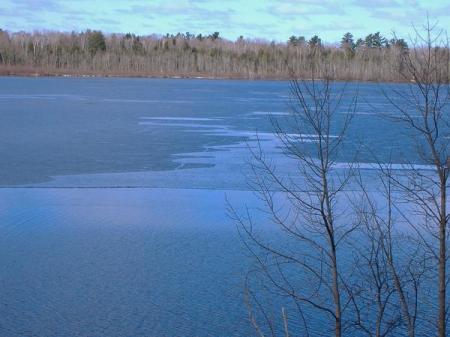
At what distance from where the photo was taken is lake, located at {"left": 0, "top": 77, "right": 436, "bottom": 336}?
6383 mm

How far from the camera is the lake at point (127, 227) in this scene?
6383mm

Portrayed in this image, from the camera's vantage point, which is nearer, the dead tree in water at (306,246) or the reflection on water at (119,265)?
the dead tree in water at (306,246)

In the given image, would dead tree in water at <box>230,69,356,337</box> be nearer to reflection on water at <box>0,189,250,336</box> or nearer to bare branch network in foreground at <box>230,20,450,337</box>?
bare branch network in foreground at <box>230,20,450,337</box>

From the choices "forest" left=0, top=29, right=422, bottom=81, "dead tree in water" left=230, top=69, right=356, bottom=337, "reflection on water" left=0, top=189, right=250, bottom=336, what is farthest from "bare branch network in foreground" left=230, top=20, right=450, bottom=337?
"forest" left=0, top=29, right=422, bottom=81

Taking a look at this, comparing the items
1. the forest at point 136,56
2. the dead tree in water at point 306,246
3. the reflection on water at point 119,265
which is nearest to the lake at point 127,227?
the reflection on water at point 119,265

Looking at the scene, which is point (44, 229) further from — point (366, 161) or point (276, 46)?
point (276, 46)

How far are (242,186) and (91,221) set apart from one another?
9.30 ft

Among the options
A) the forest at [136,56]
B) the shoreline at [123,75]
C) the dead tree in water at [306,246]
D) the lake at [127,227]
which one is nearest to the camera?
the dead tree in water at [306,246]

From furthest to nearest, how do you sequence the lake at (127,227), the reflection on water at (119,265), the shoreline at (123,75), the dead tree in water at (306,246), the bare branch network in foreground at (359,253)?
the shoreline at (123,75)
the lake at (127,227)
the reflection on water at (119,265)
the dead tree in water at (306,246)
the bare branch network in foreground at (359,253)

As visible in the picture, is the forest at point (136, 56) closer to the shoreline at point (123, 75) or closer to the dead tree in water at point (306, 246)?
the shoreline at point (123, 75)

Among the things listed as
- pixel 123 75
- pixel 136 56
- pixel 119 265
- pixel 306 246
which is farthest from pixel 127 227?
pixel 136 56

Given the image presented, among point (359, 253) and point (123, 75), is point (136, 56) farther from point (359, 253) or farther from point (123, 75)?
point (359, 253)

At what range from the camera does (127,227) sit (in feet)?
30.0

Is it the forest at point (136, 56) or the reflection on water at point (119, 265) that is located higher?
the forest at point (136, 56)
